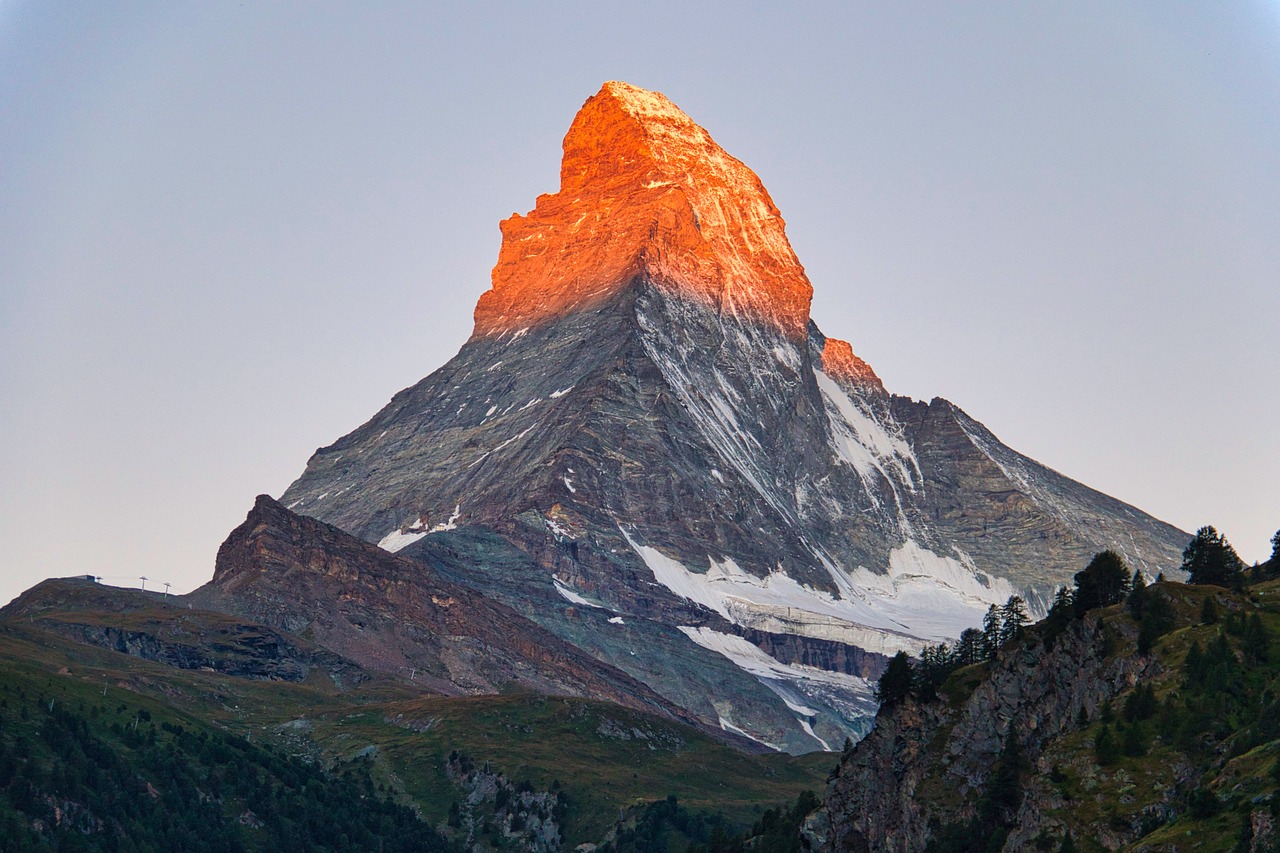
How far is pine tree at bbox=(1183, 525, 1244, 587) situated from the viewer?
149 meters

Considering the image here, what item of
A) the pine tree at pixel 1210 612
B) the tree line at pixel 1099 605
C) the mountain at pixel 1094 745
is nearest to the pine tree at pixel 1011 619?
the tree line at pixel 1099 605

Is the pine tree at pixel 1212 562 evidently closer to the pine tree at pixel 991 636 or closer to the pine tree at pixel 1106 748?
the pine tree at pixel 991 636

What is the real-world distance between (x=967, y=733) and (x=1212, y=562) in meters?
29.4

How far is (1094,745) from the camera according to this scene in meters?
116

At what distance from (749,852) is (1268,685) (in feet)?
292

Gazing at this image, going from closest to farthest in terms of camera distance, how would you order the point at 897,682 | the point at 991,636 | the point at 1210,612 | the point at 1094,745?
the point at 1094,745
the point at 1210,612
the point at 897,682
the point at 991,636

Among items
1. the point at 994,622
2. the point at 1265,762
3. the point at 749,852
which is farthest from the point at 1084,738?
the point at 749,852

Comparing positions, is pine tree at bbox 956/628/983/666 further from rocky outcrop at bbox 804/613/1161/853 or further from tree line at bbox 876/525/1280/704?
rocky outcrop at bbox 804/613/1161/853

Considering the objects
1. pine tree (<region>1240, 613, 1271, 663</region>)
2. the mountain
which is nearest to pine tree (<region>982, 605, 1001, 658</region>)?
the mountain

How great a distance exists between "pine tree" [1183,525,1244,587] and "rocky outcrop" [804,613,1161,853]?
19.4 metres

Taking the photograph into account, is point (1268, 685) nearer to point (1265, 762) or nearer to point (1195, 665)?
point (1195, 665)

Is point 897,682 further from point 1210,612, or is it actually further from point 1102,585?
point 1210,612

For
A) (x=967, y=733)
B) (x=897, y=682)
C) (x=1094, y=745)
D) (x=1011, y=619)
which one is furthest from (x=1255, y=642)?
(x=1011, y=619)

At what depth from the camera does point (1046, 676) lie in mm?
133250
